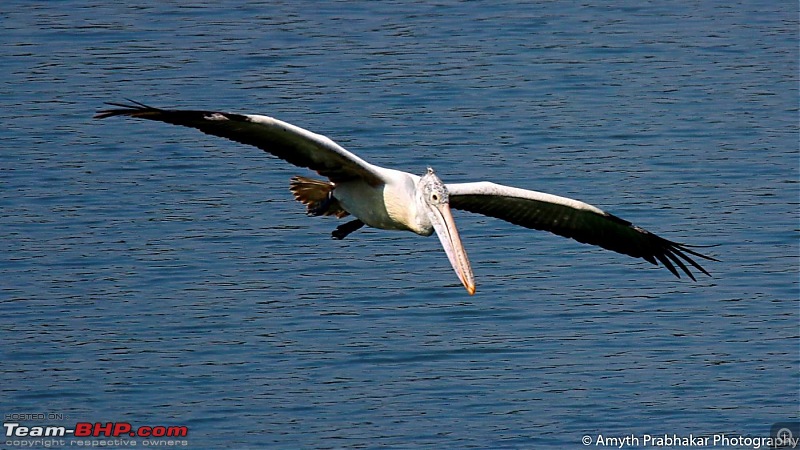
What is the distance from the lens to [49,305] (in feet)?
37.8

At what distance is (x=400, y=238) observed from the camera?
13078mm

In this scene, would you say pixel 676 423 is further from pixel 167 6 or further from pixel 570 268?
pixel 167 6

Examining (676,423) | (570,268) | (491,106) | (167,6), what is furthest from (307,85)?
(676,423)

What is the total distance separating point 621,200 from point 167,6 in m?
9.26

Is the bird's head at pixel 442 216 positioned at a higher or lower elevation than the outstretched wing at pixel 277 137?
lower

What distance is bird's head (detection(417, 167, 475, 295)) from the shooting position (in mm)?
8438

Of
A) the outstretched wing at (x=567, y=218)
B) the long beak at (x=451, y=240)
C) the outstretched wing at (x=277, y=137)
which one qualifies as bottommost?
the outstretched wing at (x=567, y=218)

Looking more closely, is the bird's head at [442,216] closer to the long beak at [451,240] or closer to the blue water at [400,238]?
the long beak at [451,240]

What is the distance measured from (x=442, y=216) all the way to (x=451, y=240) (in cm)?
15

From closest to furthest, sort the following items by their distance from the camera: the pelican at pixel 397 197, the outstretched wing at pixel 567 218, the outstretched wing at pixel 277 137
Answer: the outstretched wing at pixel 277 137 < the pelican at pixel 397 197 < the outstretched wing at pixel 567 218

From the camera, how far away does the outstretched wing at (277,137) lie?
7.86m

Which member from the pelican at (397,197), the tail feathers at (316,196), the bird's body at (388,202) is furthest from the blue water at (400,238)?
the bird's body at (388,202)

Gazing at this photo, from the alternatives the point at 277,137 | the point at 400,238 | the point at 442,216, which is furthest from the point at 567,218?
the point at 400,238

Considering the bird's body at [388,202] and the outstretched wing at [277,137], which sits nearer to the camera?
the outstretched wing at [277,137]
